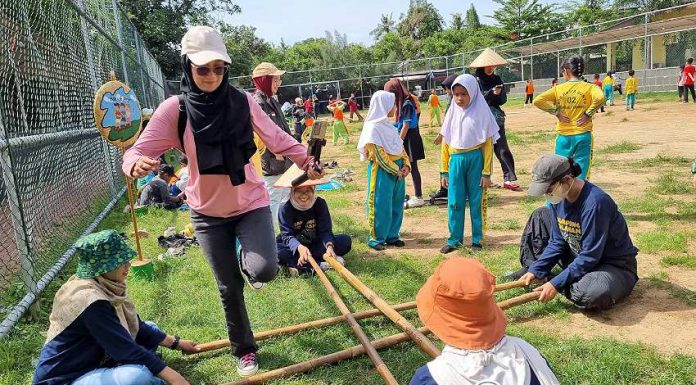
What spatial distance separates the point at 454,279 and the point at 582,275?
2611 millimetres

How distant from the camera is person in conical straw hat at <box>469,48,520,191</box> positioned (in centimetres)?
791

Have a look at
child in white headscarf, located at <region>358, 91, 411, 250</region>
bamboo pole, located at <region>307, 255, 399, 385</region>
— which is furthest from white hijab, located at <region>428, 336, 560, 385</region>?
child in white headscarf, located at <region>358, 91, 411, 250</region>

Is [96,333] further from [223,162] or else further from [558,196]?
[558,196]

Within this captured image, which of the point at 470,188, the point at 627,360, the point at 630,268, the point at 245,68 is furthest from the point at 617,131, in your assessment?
the point at 245,68

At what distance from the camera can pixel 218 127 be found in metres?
3.00

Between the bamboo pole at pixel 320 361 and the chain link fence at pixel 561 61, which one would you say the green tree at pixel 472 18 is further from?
the bamboo pole at pixel 320 361

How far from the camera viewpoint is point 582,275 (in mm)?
3932

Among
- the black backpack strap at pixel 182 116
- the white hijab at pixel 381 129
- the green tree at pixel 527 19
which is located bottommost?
the white hijab at pixel 381 129

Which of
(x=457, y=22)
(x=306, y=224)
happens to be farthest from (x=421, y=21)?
(x=306, y=224)

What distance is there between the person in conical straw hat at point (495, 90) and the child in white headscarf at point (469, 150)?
2.64 m

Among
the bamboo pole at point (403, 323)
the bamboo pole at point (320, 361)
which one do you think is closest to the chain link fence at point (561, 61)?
the bamboo pole at point (403, 323)

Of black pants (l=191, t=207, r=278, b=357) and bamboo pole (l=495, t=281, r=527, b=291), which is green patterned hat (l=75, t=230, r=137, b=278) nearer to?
black pants (l=191, t=207, r=278, b=357)

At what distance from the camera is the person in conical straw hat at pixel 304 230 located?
16.9 ft

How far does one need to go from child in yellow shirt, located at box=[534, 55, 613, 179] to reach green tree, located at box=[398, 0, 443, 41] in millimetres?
72391
